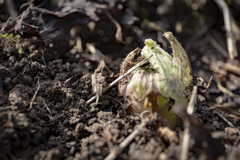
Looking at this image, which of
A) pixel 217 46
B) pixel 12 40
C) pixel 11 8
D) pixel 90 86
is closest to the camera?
pixel 90 86

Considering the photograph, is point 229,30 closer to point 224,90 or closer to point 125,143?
point 224,90

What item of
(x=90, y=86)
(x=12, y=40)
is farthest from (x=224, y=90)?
(x=12, y=40)

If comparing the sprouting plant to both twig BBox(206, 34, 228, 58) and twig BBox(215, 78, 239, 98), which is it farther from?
twig BBox(206, 34, 228, 58)

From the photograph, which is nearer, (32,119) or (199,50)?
(32,119)

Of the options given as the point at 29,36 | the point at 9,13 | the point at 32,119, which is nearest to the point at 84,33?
the point at 29,36

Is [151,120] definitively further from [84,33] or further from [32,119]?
[84,33]

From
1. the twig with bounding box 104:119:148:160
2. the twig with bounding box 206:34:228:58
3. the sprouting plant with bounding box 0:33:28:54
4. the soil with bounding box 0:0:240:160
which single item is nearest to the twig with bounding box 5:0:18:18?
the soil with bounding box 0:0:240:160

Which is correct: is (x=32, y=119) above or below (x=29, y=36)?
below
